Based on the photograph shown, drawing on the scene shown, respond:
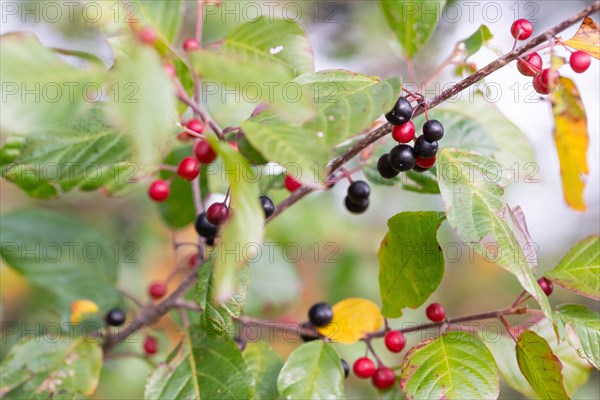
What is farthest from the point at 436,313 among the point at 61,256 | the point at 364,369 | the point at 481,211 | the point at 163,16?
the point at 61,256

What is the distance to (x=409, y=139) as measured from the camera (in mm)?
1018

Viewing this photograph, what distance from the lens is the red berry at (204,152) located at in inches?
44.1

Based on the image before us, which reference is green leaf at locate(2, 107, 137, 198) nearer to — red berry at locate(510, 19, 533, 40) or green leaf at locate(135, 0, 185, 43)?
green leaf at locate(135, 0, 185, 43)

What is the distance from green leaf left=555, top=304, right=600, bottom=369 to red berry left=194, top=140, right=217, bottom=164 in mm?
628

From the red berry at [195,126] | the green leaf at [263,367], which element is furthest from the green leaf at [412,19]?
the green leaf at [263,367]

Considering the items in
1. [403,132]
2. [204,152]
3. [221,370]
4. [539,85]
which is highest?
[539,85]

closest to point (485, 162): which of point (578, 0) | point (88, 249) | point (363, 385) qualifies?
point (88, 249)

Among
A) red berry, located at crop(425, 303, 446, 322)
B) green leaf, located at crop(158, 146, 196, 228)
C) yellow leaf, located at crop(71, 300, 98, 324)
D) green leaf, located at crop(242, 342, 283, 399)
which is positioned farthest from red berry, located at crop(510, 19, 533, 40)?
yellow leaf, located at crop(71, 300, 98, 324)

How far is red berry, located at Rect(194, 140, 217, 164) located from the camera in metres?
1.12

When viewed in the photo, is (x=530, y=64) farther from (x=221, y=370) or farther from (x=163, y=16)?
(x=221, y=370)

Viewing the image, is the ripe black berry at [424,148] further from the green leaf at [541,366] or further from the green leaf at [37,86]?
the green leaf at [37,86]

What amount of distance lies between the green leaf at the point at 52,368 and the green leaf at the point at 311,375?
432 mm

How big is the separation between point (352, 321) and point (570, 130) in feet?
1.75

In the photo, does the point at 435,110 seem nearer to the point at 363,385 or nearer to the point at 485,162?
the point at 485,162
